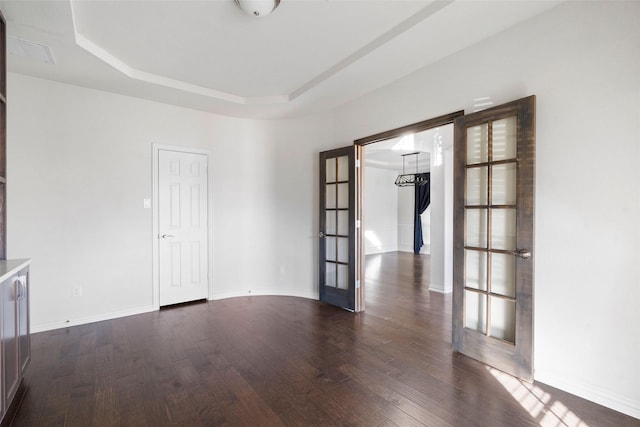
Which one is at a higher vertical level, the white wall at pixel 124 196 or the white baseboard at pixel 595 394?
the white wall at pixel 124 196

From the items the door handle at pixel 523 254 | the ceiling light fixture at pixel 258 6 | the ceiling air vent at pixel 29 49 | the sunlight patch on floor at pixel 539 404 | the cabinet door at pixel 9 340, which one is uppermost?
the ceiling light fixture at pixel 258 6

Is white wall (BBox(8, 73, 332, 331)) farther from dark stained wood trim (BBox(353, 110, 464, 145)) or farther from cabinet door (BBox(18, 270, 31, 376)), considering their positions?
cabinet door (BBox(18, 270, 31, 376))

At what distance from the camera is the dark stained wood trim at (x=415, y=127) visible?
277cm

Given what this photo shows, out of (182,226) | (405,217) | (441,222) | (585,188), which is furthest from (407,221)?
(585,188)

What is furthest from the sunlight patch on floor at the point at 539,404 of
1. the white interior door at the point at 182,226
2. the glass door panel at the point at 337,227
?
the white interior door at the point at 182,226

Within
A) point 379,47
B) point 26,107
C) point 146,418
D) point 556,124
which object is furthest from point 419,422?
point 26,107

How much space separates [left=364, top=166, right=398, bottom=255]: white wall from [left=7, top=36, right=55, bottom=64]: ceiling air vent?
303 inches

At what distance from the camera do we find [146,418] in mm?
1832

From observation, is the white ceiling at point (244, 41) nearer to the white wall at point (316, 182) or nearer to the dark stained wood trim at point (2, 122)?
the dark stained wood trim at point (2, 122)

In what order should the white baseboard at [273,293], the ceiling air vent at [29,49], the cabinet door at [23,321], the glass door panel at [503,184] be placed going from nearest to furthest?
the cabinet door at [23,321], the glass door panel at [503,184], the ceiling air vent at [29,49], the white baseboard at [273,293]

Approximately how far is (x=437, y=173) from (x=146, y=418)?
485 centimetres

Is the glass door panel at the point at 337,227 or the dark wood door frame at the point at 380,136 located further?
the glass door panel at the point at 337,227

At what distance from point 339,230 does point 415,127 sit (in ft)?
5.32

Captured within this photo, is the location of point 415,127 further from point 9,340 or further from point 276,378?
point 9,340
